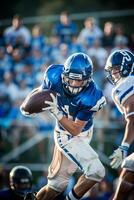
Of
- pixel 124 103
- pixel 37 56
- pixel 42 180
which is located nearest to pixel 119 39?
pixel 37 56

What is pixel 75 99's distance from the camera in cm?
741

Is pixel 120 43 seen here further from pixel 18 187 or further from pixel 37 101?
pixel 37 101

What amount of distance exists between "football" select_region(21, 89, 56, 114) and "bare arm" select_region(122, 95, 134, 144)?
0.84 m

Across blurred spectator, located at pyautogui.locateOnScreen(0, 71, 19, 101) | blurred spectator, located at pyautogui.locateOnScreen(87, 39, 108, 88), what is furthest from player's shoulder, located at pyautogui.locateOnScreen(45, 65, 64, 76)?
blurred spectator, located at pyautogui.locateOnScreen(0, 71, 19, 101)

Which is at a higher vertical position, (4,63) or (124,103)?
(124,103)

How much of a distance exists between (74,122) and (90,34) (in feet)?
26.3

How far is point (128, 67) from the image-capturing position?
7.52 m

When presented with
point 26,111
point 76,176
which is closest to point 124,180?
point 26,111

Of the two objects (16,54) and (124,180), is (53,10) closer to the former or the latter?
(16,54)

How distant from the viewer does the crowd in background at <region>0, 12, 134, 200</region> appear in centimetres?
1350

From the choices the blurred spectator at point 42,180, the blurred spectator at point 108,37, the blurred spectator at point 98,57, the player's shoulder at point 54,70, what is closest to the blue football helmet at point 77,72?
the player's shoulder at point 54,70

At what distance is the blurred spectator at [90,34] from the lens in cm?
1491

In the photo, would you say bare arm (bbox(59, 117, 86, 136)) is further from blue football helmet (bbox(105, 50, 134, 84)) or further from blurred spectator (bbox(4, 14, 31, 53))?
blurred spectator (bbox(4, 14, 31, 53))

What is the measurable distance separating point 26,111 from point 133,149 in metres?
4.04
